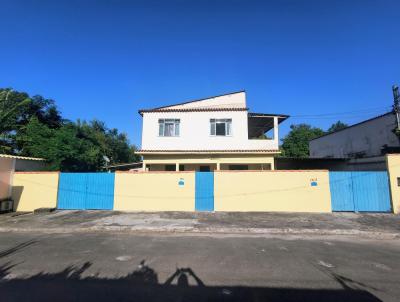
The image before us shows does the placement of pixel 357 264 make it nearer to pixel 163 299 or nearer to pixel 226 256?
pixel 226 256

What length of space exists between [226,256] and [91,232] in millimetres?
6000

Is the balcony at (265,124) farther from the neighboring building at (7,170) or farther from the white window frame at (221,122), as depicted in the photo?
the neighboring building at (7,170)

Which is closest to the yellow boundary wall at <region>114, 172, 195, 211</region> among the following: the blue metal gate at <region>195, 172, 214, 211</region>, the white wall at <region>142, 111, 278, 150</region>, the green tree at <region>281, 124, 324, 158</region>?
the blue metal gate at <region>195, 172, 214, 211</region>

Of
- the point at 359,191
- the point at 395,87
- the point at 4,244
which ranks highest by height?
the point at 395,87

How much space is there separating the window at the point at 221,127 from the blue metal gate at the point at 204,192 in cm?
633

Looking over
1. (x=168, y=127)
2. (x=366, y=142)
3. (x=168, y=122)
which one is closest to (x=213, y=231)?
(x=168, y=127)

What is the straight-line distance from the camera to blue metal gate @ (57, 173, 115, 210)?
14.3 metres

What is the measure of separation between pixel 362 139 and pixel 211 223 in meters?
23.4

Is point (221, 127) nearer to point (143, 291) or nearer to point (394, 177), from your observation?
point (394, 177)

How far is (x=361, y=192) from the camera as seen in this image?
13.1 metres

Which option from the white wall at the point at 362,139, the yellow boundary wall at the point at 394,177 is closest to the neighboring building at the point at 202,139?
the yellow boundary wall at the point at 394,177

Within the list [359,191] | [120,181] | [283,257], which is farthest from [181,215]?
[359,191]

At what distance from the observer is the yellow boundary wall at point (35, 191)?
14.5 metres

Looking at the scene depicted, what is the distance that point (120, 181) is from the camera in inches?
566
